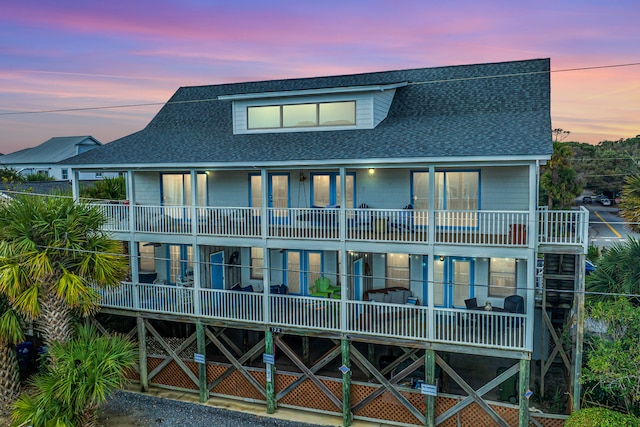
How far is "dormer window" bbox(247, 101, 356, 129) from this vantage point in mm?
17312

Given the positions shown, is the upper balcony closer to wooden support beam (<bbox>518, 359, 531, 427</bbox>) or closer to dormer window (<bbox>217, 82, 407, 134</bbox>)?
wooden support beam (<bbox>518, 359, 531, 427</bbox>)

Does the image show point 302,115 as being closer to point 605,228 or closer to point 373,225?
point 373,225

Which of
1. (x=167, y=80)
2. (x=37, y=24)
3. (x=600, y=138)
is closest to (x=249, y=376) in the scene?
(x=37, y=24)

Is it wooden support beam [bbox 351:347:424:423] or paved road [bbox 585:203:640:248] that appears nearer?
wooden support beam [bbox 351:347:424:423]

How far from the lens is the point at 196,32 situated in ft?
74.1

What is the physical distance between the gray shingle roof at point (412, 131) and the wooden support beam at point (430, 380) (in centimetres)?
577

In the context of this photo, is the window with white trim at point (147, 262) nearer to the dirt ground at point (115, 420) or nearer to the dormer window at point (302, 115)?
the dirt ground at point (115, 420)

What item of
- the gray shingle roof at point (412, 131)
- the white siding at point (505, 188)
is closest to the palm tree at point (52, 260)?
the gray shingle roof at point (412, 131)

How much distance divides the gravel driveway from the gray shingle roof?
8.23 m

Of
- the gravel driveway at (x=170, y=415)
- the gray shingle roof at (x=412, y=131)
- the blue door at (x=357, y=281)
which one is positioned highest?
the gray shingle roof at (x=412, y=131)

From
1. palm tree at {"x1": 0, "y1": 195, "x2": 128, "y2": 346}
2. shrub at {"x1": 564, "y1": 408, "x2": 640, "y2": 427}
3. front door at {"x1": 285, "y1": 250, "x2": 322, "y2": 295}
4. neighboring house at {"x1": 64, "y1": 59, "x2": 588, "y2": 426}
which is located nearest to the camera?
shrub at {"x1": 564, "y1": 408, "x2": 640, "y2": 427}

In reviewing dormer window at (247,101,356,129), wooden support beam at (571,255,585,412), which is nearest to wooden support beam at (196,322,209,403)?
dormer window at (247,101,356,129)

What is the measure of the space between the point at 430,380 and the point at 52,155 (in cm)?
6276

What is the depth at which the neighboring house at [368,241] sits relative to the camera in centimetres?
1353
